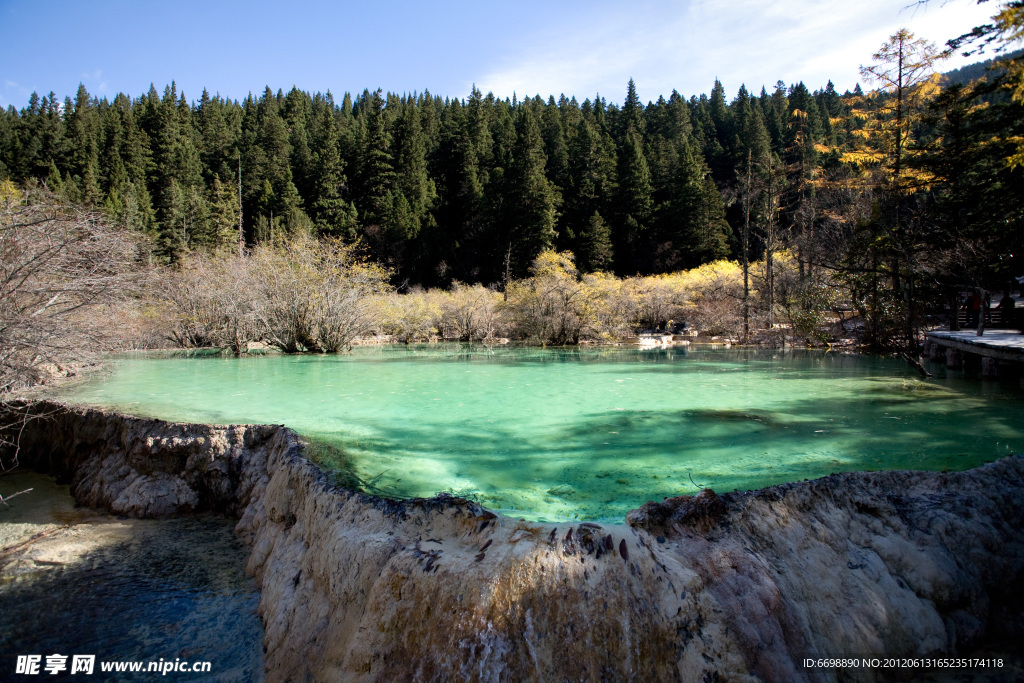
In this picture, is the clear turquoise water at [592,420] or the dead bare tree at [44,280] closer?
the clear turquoise water at [592,420]

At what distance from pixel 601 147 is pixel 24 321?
2004 inches

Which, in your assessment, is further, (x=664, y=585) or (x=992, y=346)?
(x=992, y=346)

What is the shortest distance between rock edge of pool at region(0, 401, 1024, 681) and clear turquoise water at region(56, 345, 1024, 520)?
1.33m

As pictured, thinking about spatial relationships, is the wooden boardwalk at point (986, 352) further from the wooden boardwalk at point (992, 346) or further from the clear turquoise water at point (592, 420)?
the clear turquoise water at point (592, 420)

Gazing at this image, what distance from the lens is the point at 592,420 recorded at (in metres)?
8.23

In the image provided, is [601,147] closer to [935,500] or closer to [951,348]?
[951,348]

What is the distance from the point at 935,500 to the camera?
3.62 metres

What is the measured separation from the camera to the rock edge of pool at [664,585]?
2.68 m

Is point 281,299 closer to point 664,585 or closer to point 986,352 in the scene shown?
point 664,585

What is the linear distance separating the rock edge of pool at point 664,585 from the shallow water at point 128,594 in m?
0.36

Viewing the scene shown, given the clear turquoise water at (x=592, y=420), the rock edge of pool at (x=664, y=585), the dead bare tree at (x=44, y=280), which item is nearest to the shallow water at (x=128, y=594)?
the rock edge of pool at (x=664, y=585)

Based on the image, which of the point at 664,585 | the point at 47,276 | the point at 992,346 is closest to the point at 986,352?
the point at 992,346

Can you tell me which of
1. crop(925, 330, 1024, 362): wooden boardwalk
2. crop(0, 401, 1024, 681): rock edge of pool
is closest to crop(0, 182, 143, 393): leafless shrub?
crop(0, 401, 1024, 681): rock edge of pool

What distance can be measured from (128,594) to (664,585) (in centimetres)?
412
